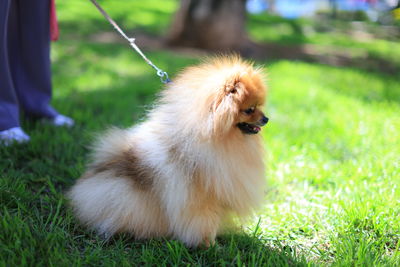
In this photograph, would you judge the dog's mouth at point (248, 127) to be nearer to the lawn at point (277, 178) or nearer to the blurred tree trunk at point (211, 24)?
the lawn at point (277, 178)

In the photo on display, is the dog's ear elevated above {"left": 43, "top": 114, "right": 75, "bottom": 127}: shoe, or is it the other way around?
the dog's ear

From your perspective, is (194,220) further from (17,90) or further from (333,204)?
(17,90)

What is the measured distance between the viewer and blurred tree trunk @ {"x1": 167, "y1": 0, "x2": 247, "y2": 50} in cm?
690

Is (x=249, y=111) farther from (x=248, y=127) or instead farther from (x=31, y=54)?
(x=31, y=54)

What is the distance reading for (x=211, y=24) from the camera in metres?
6.96

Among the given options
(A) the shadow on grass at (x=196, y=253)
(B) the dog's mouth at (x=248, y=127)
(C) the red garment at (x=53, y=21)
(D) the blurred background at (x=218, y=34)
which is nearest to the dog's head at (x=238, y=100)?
(B) the dog's mouth at (x=248, y=127)

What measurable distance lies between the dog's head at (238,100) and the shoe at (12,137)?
73.3 inches

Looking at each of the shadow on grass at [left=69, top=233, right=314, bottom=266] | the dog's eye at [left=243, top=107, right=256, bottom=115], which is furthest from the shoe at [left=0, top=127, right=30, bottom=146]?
the dog's eye at [left=243, top=107, right=256, bottom=115]

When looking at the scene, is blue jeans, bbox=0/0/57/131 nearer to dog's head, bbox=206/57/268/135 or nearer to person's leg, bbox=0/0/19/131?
person's leg, bbox=0/0/19/131

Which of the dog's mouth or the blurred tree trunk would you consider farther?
the blurred tree trunk

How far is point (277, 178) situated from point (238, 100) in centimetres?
125

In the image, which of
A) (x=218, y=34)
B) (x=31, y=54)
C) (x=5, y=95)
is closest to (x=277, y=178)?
(x=5, y=95)

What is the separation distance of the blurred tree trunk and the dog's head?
5197mm

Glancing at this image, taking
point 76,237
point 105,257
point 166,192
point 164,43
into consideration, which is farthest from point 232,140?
point 164,43
